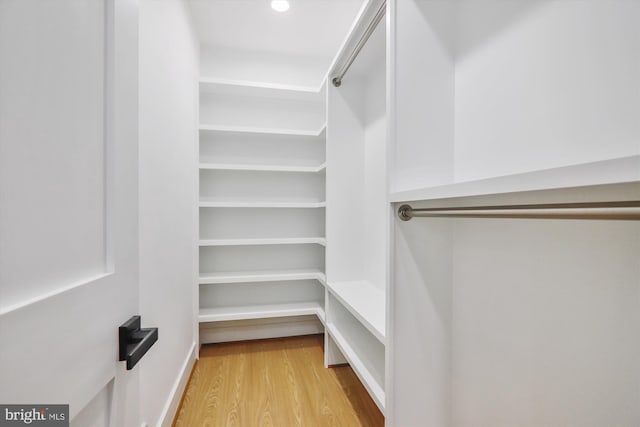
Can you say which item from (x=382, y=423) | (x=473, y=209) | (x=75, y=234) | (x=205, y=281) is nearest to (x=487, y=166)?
(x=473, y=209)

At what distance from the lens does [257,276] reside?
219 centimetres

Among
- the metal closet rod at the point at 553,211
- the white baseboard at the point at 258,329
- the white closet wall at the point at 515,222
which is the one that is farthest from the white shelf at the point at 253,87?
the white baseboard at the point at 258,329

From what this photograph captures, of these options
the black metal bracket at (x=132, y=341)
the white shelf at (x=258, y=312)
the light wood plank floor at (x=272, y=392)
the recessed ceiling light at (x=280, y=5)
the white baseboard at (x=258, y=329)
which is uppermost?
the recessed ceiling light at (x=280, y=5)

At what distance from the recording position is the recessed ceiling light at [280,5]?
183 cm

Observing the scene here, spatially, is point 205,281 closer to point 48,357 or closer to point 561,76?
point 48,357

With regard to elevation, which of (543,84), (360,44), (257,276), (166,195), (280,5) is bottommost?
(257,276)

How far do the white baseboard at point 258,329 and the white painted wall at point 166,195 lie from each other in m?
0.41

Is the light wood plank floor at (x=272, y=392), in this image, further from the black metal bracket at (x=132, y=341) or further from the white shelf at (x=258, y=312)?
the black metal bracket at (x=132, y=341)

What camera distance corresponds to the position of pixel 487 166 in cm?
96

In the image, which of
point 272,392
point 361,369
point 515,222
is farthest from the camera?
point 272,392

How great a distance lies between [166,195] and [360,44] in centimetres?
135

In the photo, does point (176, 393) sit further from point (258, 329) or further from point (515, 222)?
point (515, 222)

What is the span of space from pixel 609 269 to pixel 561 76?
20.4 inches

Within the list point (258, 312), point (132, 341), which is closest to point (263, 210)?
point (258, 312)
